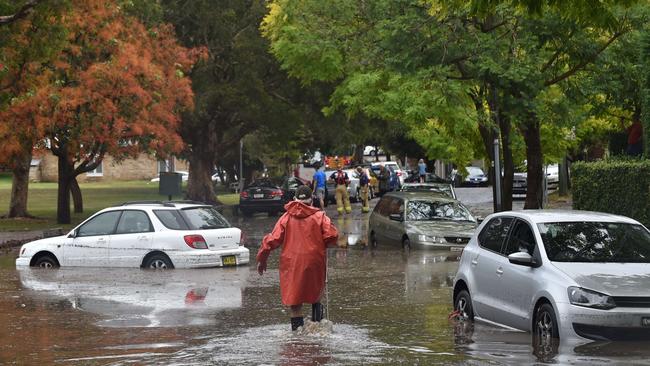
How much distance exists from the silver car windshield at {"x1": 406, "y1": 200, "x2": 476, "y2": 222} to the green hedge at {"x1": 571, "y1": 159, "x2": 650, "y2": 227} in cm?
296

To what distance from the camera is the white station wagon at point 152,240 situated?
21.3 m

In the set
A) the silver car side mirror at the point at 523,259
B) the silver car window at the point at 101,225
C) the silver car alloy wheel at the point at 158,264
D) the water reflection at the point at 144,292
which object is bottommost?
the water reflection at the point at 144,292

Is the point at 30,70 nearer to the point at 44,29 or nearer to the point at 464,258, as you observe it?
the point at 44,29

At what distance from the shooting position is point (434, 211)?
86.2ft

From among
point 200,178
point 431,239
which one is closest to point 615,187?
point 431,239

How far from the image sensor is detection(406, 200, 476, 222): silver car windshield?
26.1m

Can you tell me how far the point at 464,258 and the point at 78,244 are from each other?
33.3ft

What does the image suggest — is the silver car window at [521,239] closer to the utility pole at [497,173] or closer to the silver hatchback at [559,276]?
the silver hatchback at [559,276]

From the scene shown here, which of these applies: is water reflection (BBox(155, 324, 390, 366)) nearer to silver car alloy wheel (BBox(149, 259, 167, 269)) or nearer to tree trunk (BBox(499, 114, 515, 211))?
silver car alloy wheel (BBox(149, 259, 167, 269))

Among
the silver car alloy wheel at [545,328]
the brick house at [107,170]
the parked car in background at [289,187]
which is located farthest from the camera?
the brick house at [107,170]

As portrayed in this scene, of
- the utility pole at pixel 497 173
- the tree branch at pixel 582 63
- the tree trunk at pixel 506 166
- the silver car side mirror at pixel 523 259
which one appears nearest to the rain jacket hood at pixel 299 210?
the silver car side mirror at pixel 523 259

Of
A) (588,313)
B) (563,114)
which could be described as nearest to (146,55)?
(563,114)

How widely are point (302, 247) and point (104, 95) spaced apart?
86.8 ft

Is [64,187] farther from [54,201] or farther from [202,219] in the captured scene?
[54,201]
